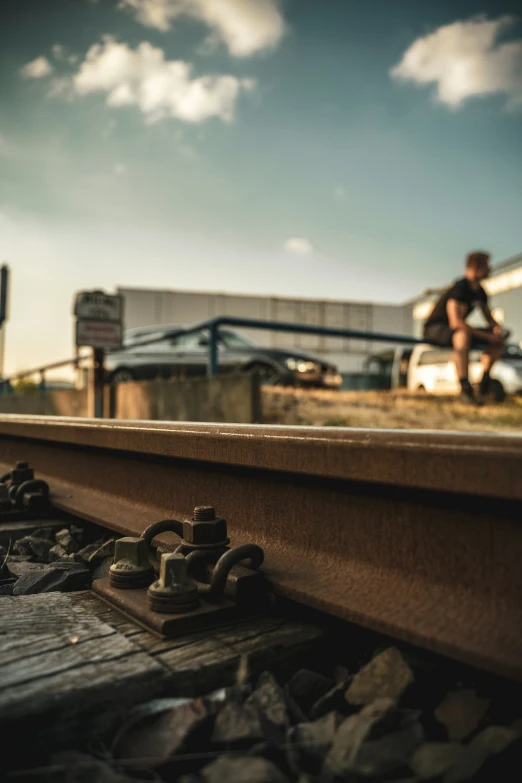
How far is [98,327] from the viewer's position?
865 cm

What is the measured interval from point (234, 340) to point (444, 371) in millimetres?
5581

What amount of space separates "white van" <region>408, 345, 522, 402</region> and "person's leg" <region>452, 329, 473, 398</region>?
441 centimetres

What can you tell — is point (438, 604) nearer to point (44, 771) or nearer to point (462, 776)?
point (462, 776)

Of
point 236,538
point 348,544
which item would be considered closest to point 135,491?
point 236,538

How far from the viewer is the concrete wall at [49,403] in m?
11.1

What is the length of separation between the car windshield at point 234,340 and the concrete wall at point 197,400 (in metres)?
3.58

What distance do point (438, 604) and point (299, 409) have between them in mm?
7377

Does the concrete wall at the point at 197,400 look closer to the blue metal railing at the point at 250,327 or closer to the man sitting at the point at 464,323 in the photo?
the blue metal railing at the point at 250,327

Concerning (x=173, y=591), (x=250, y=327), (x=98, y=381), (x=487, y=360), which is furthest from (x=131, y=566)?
(x=487, y=360)

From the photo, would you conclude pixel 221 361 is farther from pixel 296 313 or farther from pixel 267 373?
pixel 296 313

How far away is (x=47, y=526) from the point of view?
2.95 metres

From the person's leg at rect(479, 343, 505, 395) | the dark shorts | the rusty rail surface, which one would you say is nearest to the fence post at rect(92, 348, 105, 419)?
the dark shorts

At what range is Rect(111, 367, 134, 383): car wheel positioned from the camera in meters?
13.2

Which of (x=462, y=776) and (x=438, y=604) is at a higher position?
(x=438, y=604)
